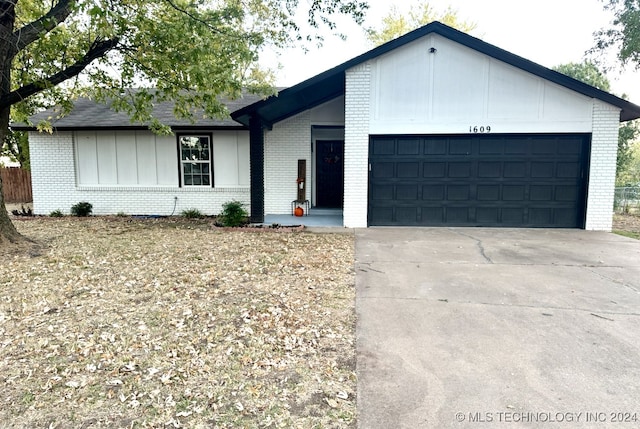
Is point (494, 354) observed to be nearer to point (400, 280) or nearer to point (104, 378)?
point (400, 280)

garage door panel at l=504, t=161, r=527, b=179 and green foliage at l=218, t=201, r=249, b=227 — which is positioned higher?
garage door panel at l=504, t=161, r=527, b=179

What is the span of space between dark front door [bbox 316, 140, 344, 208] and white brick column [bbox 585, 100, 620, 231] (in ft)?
22.0

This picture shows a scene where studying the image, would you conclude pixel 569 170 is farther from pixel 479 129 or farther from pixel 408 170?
pixel 408 170

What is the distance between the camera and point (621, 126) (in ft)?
53.8

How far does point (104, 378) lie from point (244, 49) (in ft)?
22.6

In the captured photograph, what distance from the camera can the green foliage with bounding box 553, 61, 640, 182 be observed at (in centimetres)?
1612

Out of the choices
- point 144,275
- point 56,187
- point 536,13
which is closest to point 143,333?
point 144,275

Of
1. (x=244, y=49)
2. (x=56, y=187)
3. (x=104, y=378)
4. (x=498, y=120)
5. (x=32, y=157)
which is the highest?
(x=244, y=49)

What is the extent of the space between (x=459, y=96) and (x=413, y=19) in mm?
22688

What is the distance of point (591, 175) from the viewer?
917cm

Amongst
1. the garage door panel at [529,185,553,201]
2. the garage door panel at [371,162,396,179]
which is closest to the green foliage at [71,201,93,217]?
the garage door panel at [371,162,396,179]

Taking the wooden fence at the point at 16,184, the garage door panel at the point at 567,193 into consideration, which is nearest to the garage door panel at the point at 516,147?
the garage door panel at the point at 567,193

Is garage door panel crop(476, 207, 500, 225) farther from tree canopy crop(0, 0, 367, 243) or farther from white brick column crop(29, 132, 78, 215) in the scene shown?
white brick column crop(29, 132, 78, 215)

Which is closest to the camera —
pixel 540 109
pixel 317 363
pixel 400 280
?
pixel 317 363
